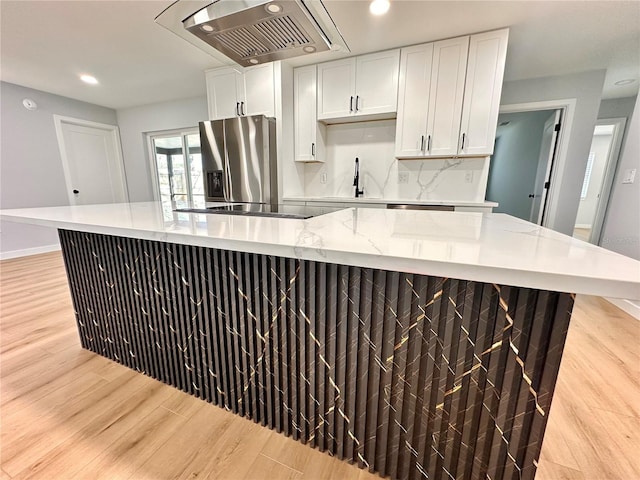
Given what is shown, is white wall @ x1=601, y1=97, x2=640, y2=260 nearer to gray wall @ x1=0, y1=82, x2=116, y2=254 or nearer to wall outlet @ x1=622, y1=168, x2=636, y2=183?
wall outlet @ x1=622, y1=168, x2=636, y2=183

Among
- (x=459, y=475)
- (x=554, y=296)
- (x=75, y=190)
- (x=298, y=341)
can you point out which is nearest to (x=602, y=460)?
(x=459, y=475)

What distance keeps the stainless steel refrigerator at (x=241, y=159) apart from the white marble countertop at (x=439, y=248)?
2097 mm

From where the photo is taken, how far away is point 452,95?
259 centimetres

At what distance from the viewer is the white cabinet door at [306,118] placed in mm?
3059

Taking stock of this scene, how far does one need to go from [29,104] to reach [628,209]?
7.07m

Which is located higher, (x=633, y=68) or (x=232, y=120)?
(x=633, y=68)

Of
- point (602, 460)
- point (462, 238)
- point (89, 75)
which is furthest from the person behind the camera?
point (89, 75)

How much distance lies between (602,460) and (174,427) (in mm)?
1794

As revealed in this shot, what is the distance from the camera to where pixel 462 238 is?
2.61ft

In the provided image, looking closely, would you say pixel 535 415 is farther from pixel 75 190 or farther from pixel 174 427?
pixel 75 190

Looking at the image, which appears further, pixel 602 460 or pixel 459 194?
pixel 459 194

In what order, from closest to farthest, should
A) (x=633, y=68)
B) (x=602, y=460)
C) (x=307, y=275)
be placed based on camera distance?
(x=307, y=275) → (x=602, y=460) → (x=633, y=68)

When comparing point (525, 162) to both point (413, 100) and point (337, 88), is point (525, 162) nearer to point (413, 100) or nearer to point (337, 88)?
point (413, 100)

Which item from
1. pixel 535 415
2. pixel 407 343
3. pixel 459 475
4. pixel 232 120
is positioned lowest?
pixel 459 475
